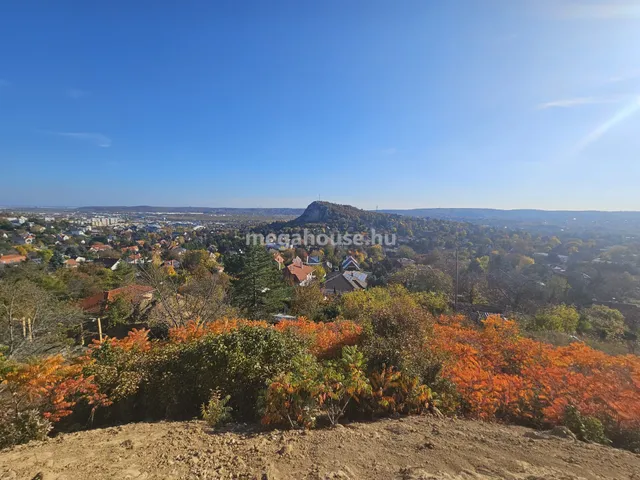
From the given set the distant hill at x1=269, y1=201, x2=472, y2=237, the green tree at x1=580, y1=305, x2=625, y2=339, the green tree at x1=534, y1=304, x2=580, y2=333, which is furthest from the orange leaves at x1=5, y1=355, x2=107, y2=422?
the distant hill at x1=269, y1=201, x2=472, y2=237

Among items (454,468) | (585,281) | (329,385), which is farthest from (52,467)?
(585,281)

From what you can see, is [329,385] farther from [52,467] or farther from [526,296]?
[526,296]

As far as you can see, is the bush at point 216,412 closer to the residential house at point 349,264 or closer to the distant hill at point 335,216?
the residential house at point 349,264

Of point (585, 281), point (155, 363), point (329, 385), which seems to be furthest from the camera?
point (585, 281)

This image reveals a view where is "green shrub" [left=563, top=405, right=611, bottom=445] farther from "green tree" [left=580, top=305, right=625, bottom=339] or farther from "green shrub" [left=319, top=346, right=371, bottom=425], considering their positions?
"green tree" [left=580, top=305, right=625, bottom=339]

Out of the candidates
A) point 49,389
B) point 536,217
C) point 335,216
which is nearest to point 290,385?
point 49,389

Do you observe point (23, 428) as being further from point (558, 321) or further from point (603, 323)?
point (603, 323)
